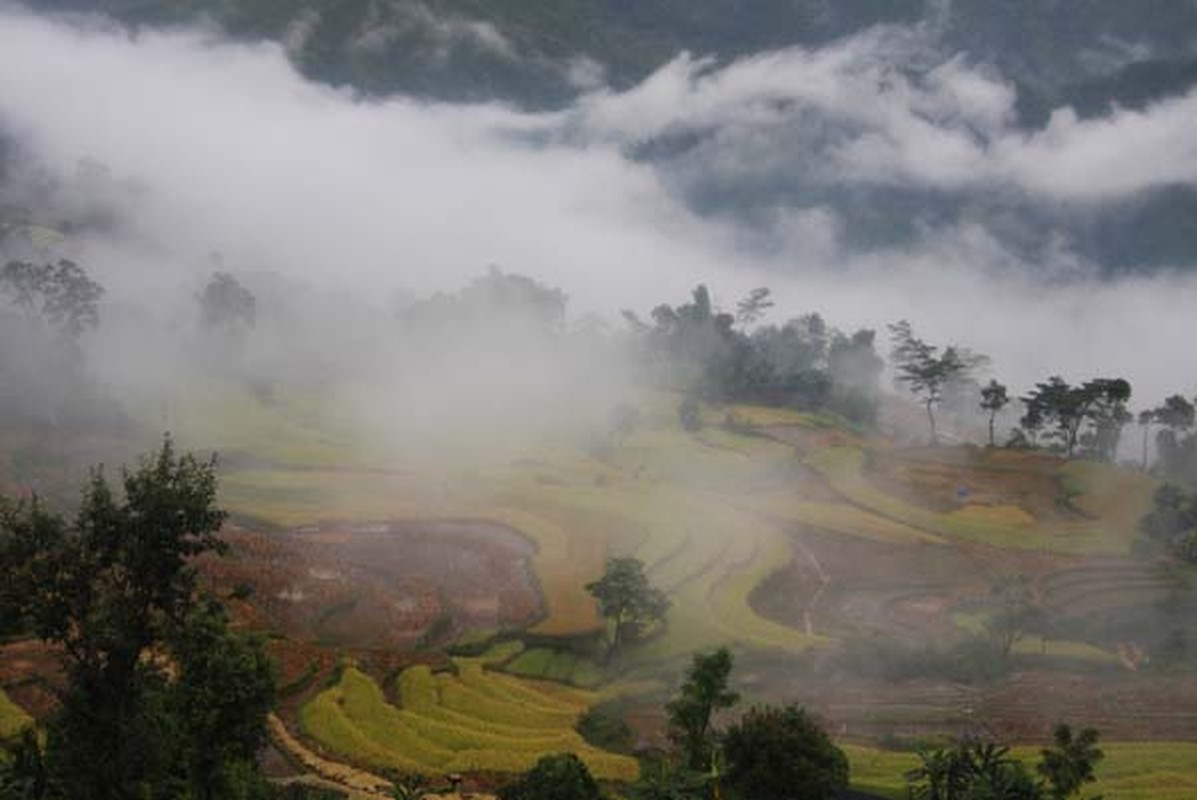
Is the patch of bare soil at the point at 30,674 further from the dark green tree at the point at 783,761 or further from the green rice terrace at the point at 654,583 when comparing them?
the dark green tree at the point at 783,761

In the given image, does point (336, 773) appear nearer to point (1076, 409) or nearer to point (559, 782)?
point (559, 782)

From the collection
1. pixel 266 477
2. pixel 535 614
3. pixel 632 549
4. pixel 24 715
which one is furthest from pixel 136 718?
pixel 266 477

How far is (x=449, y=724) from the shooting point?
41.7 metres

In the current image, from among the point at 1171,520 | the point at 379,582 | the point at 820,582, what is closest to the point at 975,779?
the point at 379,582

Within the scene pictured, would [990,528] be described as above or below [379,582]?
above

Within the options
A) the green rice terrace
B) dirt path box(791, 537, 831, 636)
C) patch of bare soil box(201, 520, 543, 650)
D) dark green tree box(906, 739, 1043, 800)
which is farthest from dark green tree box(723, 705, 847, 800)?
dirt path box(791, 537, 831, 636)

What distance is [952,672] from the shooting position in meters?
52.6

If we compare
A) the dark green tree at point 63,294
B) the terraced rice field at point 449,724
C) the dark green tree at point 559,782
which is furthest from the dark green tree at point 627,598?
the dark green tree at point 63,294

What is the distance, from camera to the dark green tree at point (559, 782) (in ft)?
101

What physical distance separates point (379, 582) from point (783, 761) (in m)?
32.3

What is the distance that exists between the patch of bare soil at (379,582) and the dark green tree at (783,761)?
22.6 metres

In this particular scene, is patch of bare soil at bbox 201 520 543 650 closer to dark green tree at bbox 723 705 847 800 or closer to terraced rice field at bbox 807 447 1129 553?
dark green tree at bbox 723 705 847 800

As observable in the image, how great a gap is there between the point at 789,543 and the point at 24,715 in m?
53.7

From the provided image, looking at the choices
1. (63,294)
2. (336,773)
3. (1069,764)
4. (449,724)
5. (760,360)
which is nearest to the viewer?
(1069,764)
